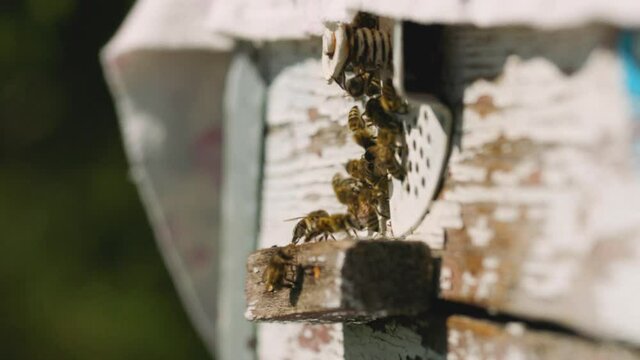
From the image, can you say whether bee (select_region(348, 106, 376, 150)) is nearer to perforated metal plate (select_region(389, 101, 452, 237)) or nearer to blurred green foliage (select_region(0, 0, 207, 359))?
perforated metal plate (select_region(389, 101, 452, 237))

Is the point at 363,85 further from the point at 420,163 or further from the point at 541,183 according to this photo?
the point at 541,183

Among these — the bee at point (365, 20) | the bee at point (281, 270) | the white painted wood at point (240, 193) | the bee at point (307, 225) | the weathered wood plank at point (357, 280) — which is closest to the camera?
the weathered wood plank at point (357, 280)

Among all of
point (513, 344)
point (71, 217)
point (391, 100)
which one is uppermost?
point (391, 100)

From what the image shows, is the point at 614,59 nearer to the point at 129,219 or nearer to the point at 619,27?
the point at 619,27

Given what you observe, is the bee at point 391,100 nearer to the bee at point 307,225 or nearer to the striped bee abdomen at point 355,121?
the striped bee abdomen at point 355,121

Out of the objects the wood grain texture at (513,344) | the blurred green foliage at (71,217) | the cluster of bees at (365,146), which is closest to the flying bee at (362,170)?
the cluster of bees at (365,146)

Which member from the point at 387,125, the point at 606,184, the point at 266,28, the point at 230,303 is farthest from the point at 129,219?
the point at 606,184

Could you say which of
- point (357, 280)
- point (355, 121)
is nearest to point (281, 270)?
point (357, 280)
